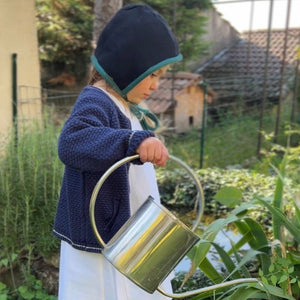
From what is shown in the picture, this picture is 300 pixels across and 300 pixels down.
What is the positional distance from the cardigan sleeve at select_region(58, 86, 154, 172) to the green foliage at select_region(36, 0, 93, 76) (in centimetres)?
715

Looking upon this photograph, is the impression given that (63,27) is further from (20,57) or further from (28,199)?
(28,199)

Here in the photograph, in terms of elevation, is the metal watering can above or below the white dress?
above

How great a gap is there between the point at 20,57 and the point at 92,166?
304cm

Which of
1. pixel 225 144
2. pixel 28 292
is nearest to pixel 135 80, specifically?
pixel 28 292

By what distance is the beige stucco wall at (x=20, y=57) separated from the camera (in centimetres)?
368

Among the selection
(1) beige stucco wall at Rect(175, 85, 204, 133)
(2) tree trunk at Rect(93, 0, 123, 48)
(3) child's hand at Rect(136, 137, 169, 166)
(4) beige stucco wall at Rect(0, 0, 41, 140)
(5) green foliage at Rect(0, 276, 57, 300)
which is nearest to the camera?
(3) child's hand at Rect(136, 137, 169, 166)

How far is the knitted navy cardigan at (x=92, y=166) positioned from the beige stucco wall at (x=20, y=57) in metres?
2.43

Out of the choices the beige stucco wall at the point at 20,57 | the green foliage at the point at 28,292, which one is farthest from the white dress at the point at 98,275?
the beige stucco wall at the point at 20,57

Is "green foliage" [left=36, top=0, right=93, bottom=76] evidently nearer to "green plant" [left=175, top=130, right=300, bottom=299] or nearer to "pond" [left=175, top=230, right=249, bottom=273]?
"pond" [left=175, top=230, right=249, bottom=273]

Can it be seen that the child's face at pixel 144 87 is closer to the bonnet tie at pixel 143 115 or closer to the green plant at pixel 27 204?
the bonnet tie at pixel 143 115

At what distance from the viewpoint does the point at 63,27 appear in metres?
8.21

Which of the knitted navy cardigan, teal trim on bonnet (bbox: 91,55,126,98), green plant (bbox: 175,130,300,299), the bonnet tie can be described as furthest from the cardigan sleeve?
green plant (bbox: 175,130,300,299)

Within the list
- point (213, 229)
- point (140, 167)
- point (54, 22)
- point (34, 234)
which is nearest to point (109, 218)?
point (140, 167)

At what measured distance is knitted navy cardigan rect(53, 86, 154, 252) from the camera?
109 cm
